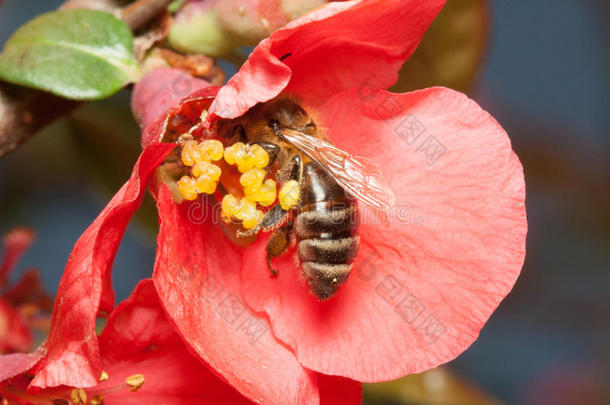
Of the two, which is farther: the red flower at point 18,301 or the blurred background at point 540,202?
the blurred background at point 540,202

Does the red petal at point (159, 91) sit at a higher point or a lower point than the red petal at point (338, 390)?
higher

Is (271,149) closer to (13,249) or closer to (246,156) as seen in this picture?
(246,156)

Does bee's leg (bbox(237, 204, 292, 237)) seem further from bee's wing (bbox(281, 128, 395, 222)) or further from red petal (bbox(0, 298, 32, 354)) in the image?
red petal (bbox(0, 298, 32, 354))

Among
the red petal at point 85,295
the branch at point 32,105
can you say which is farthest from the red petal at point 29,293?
the red petal at point 85,295

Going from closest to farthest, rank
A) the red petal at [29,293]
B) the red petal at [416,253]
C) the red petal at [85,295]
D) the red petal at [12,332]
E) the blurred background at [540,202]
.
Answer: the red petal at [85,295] → the red petal at [416,253] → the red petal at [12,332] → the red petal at [29,293] → the blurred background at [540,202]

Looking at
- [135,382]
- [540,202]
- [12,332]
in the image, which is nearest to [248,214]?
[135,382]

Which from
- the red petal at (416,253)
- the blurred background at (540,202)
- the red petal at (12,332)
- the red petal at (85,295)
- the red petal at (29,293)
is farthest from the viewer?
the blurred background at (540,202)

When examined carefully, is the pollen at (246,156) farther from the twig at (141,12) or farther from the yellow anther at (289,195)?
the twig at (141,12)
